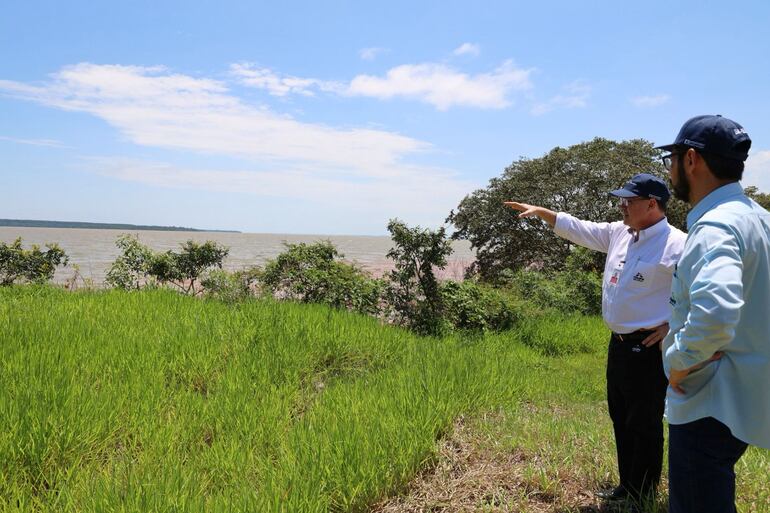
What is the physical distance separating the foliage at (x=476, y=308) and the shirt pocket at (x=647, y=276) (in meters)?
5.27

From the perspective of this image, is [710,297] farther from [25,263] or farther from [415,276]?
[25,263]

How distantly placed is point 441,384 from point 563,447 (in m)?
1.00

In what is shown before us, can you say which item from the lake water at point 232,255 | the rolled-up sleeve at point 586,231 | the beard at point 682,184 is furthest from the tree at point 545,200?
the beard at point 682,184

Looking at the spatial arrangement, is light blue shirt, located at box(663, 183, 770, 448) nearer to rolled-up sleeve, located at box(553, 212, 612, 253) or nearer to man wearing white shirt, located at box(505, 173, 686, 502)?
man wearing white shirt, located at box(505, 173, 686, 502)

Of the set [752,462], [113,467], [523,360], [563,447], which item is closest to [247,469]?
[113,467]

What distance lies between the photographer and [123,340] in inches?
190

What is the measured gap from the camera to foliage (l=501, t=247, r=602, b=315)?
31.9ft

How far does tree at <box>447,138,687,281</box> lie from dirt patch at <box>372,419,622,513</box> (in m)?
10.4

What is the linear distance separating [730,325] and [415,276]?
671cm

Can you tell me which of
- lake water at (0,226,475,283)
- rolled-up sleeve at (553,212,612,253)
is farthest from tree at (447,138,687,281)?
rolled-up sleeve at (553,212,612,253)

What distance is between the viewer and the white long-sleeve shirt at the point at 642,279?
2.71 m

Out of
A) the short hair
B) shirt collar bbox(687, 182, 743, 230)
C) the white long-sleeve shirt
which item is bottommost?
the white long-sleeve shirt

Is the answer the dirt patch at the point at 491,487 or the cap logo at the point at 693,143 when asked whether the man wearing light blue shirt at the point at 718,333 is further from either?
the dirt patch at the point at 491,487

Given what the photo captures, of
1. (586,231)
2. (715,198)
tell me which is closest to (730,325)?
(715,198)
